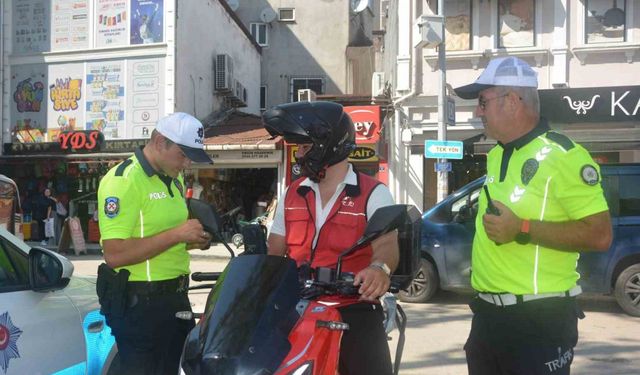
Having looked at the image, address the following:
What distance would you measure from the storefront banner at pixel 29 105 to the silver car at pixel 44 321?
17.1 m

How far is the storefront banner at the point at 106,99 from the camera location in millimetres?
18344

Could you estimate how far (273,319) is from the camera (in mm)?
2037

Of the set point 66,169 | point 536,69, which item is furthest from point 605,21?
point 66,169

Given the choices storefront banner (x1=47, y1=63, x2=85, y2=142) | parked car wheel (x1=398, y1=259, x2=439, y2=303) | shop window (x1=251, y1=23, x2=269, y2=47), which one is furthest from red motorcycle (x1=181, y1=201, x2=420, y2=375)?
shop window (x1=251, y1=23, x2=269, y2=47)

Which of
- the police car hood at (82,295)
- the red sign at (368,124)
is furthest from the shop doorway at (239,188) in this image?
the police car hood at (82,295)

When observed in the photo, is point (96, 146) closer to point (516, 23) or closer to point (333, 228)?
point (516, 23)

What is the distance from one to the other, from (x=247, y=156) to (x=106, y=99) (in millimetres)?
4585

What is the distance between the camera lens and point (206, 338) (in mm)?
2002

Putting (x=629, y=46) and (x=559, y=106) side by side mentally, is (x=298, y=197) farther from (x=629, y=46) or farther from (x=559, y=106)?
(x=629, y=46)

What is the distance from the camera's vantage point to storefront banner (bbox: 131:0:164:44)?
18.2 m

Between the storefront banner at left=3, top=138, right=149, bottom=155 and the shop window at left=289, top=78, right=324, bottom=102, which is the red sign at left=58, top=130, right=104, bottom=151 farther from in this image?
the shop window at left=289, top=78, right=324, bottom=102

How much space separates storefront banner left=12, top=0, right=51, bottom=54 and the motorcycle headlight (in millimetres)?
19635

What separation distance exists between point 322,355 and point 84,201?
18223 mm

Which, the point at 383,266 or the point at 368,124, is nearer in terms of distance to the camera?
the point at 383,266
